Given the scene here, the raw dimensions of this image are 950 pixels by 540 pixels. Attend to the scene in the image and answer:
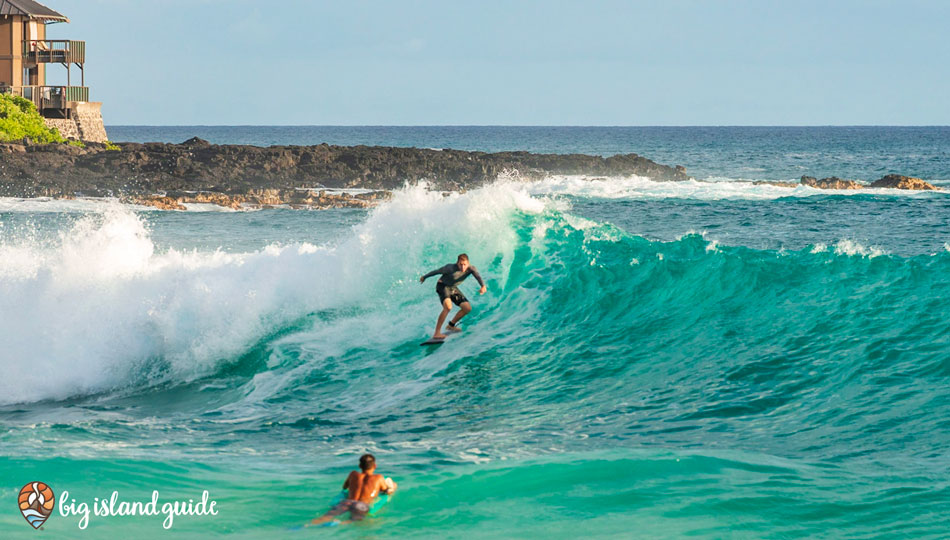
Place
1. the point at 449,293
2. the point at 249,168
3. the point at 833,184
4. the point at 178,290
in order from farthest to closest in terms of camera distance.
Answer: the point at 833,184, the point at 249,168, the point at 178,290, the point at 449,293

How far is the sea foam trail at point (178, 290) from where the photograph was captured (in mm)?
13172

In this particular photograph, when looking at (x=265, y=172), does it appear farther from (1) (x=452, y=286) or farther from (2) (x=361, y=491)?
(2) (x=361, y=491)

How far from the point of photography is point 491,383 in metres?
11.8

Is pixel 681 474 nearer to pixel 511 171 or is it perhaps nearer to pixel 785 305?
pixel 785 305

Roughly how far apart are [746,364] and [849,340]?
135 cm

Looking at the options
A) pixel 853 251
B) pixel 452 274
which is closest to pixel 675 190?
pixel 853 251

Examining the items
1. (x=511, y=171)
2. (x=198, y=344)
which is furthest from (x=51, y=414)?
(x=511, y=171)
